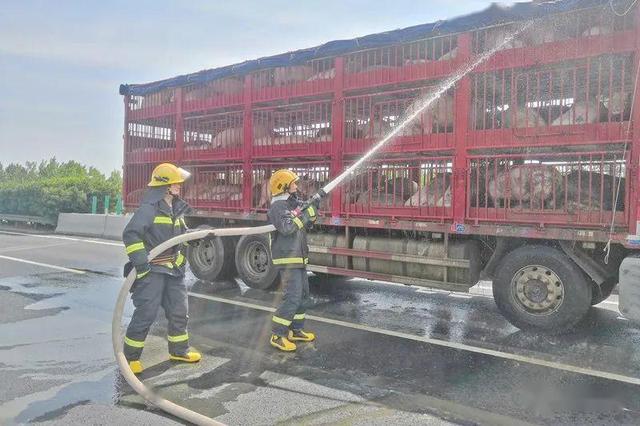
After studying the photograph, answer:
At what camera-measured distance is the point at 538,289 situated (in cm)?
554

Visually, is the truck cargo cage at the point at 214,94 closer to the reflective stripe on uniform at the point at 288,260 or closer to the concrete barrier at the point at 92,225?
the reflective stripe on uniform at the point at 288,260

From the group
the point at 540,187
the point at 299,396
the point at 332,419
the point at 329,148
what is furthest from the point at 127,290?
the point at 540,187

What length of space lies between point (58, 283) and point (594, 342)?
750 cm

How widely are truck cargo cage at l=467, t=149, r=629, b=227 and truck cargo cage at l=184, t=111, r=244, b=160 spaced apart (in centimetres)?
386

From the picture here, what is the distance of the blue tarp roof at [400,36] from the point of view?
5.32 m

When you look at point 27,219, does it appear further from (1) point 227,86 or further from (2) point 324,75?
(2) point 324,75

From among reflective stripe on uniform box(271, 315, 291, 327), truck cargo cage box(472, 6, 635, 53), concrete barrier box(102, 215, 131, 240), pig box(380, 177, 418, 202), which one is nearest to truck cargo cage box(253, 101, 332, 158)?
pig box(380, 177, 418, 202)

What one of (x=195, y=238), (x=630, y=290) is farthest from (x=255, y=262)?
(x=630, y=290)

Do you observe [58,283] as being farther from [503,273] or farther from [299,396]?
[503,273]

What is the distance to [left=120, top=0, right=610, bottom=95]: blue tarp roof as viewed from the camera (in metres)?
5.32

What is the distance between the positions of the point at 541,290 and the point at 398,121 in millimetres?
2520

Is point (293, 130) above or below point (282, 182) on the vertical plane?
above

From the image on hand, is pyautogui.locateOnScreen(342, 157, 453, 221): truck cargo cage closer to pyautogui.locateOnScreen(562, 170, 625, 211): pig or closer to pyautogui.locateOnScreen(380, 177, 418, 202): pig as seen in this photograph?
pyautogui.locateOnScreen(380, 177, 418, 202): pig

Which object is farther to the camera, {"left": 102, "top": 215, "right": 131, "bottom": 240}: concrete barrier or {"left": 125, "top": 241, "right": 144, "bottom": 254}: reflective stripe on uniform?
{"left": 102, "top": 215, "right": 131, "bottom": 240}: concrete barrier
